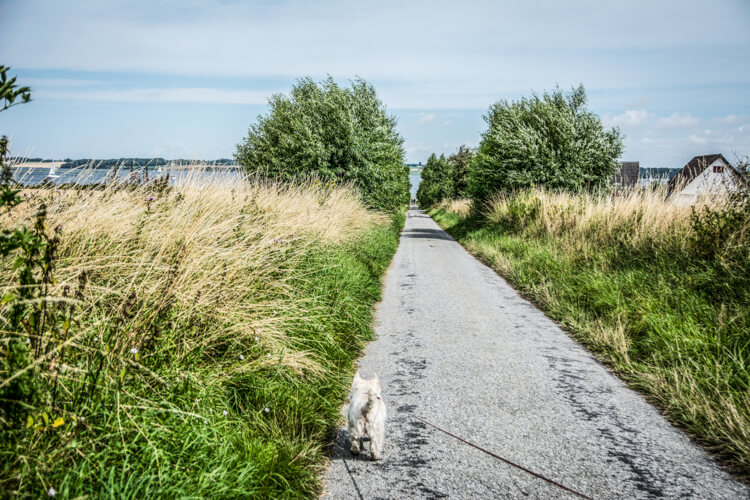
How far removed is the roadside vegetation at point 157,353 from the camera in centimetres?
220

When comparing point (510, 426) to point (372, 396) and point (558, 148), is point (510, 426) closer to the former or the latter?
point (372, 396)

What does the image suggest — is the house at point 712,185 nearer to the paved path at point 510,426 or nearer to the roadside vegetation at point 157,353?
the paved path at point 510,426

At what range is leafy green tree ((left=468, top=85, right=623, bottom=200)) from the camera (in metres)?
19.2

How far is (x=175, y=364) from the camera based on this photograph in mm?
3201

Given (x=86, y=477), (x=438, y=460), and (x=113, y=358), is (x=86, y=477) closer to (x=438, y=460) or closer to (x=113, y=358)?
(x=113, y=358)

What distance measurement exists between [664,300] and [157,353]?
5966mm

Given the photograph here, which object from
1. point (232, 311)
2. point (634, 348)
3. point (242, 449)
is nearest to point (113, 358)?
point (242, 449)

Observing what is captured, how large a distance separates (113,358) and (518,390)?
3.45m

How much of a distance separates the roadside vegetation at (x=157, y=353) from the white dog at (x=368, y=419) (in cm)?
30

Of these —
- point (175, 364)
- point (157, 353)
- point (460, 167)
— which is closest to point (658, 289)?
point (175, 364)

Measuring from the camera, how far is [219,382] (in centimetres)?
337

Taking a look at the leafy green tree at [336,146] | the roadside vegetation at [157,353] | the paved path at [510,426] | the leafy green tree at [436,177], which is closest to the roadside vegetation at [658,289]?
the paved path at [510,426]

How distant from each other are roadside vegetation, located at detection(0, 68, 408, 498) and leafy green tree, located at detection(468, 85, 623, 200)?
15.3 meters

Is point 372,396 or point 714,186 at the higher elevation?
point 714,186
